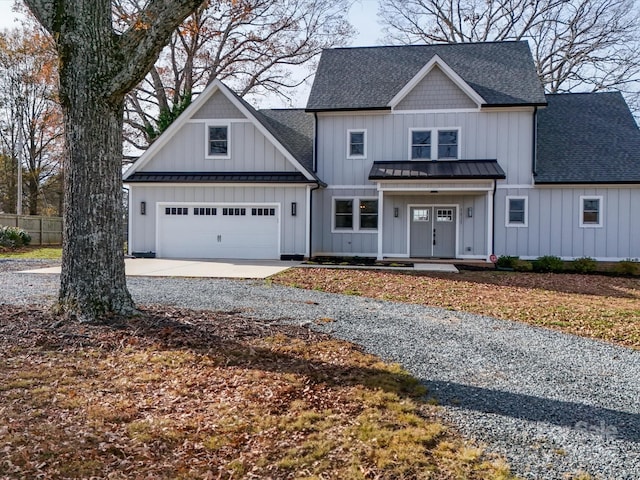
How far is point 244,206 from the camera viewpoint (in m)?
16.9

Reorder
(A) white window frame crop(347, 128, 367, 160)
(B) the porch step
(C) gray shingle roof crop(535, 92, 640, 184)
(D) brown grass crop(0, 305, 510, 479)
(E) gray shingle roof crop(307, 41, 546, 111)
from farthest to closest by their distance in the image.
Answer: (A) white window frame crop(347, 128, 367, 160)
(E) gray shingle roof crop(307, 41, 546, 111)
(C) gray shingle roof crop(535, 92, 640, 184)
(B) the porch step
(D) brown grass crop(0, 305, 510, 479)

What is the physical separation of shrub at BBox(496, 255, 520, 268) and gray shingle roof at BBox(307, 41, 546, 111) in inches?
211

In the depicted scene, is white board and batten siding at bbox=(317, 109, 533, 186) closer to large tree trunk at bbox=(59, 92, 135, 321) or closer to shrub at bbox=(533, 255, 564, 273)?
shrub at bbox=(533, 255, 564, 273)

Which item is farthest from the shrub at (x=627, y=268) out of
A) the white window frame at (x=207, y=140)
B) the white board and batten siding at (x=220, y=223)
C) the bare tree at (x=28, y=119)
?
the bare tree at (x=28, y=119)

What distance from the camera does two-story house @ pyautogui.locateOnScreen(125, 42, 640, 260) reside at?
16.6m

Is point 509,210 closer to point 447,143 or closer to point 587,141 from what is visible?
point 447,143

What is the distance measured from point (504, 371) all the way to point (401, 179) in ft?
39.0

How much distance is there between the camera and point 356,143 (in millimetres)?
18000

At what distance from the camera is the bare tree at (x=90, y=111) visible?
587cm

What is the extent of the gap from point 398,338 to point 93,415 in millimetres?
3643

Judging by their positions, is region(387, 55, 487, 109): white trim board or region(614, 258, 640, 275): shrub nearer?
region(614, 258, 640, 275): shrub

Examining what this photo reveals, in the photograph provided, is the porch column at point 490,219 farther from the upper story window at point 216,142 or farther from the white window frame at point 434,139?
the upper story window at point 216,142

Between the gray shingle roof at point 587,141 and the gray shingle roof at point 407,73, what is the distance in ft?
7.29

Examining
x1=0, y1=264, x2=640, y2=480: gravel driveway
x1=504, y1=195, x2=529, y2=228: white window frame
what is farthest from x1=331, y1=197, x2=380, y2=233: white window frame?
x1=0, y1=264, x2=640, y2=480: gravel driveway
